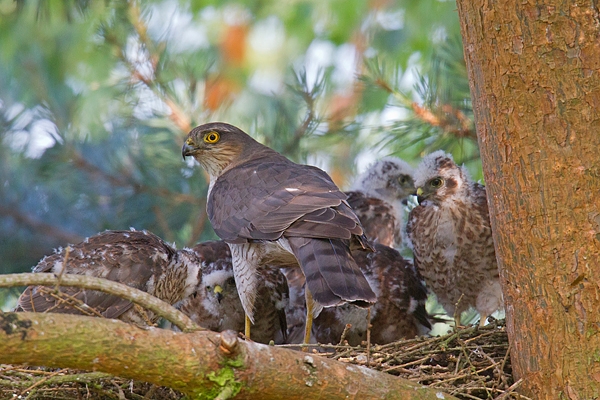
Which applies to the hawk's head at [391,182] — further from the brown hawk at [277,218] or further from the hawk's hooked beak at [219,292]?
the hawk's hooked beak at [219,292]

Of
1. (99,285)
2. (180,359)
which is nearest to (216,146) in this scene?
(99,285)

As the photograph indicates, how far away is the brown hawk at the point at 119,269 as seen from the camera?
446 cm

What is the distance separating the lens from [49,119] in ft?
21.0

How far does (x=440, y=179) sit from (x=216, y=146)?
1.55 meters

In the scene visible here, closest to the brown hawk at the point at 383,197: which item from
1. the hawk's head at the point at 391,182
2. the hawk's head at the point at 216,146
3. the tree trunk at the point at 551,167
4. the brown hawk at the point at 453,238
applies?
the hawk's head at the point at 391,182

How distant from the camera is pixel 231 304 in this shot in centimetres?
544

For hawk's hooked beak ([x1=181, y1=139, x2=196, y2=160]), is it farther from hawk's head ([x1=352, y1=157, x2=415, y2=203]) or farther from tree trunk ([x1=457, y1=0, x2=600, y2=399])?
tree trunk ([x1=457, y1=0, x2=600, y2=399])

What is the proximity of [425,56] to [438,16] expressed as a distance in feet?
2.14

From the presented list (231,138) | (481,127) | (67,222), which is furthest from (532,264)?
(67,222)

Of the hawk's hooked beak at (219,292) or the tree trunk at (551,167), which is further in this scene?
the hawk's hooked beak at (219,292)

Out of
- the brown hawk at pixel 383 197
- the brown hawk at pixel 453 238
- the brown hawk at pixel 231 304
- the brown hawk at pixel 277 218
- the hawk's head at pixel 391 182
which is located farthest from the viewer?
the hawk's head at pixel 391 182

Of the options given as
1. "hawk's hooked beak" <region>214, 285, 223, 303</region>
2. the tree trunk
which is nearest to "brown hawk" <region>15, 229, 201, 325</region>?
"hawk's hooked beak" <region>214, 285, 223, 303</region>

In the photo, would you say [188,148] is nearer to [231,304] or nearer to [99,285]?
[231,304]

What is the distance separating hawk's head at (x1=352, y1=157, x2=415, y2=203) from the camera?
662cm
